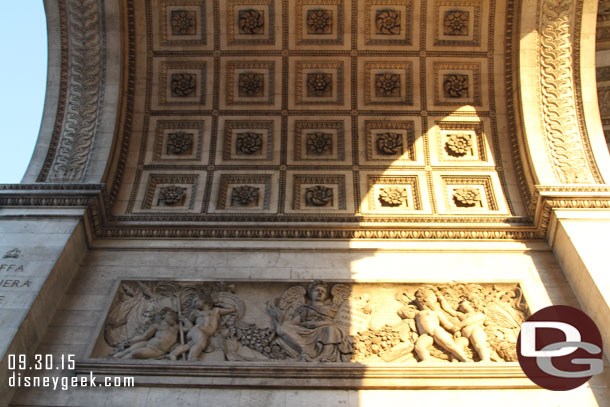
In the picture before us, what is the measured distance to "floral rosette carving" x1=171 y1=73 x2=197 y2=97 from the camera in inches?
567

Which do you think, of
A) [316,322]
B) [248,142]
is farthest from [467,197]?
[248,142]

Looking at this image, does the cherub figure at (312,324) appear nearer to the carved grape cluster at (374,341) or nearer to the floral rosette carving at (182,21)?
the carved grape cluster at (374,341)

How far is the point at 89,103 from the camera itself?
13.4 m

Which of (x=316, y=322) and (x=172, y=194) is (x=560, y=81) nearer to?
(x=316, y=322)

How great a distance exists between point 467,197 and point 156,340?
22.4ft

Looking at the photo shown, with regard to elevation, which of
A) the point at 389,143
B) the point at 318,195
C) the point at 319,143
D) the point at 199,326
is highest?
the point at 319,143

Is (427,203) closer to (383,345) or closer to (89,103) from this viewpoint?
(383,345)

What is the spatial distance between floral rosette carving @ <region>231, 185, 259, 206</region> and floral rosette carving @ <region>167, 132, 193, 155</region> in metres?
1.55

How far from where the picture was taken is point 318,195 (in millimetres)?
13383

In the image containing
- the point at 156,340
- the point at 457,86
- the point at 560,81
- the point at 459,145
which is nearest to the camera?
A: the point at 156,340

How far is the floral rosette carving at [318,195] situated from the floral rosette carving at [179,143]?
2857mm

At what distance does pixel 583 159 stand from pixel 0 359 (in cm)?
1080

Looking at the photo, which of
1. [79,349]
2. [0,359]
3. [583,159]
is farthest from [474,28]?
[0,359]

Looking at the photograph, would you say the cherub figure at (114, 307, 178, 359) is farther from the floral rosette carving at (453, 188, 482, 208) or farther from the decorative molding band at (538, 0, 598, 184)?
the decorative molding band at (538, 0, 598, 184)
